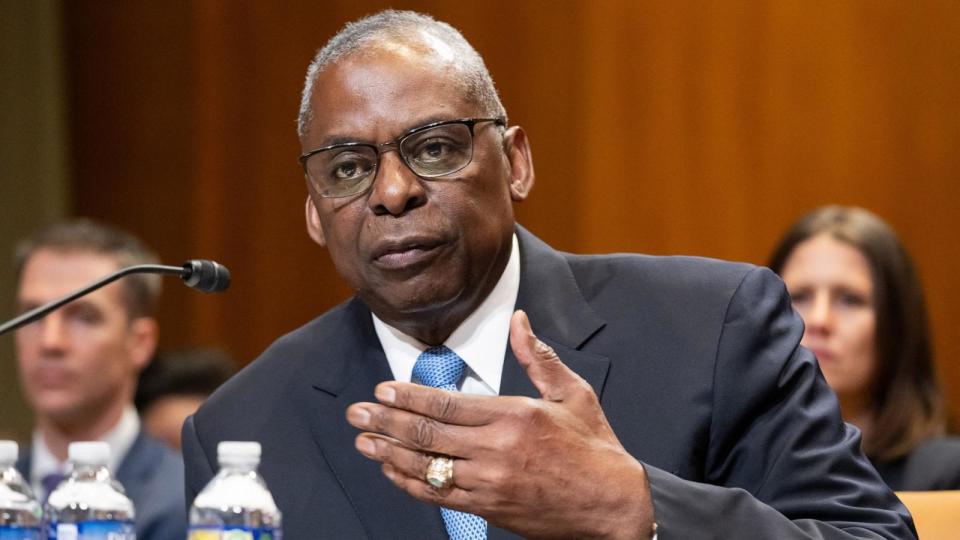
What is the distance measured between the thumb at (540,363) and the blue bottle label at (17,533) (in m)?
0.62

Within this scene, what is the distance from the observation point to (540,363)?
59.4 inches

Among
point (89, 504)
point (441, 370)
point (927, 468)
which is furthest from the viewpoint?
point (927, 468)

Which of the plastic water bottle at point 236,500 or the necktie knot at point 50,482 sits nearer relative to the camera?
the plastic water bottle at point 236,500

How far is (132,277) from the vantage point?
3.75m

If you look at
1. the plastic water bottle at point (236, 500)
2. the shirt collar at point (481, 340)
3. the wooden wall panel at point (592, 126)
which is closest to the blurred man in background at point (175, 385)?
the wooden wall panel at point (592, 126)

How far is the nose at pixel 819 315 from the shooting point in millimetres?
3361

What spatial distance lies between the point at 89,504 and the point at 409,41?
0.79 meters

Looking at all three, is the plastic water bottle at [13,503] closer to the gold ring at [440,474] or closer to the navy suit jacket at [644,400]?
the navy suit jacket at [644,400]

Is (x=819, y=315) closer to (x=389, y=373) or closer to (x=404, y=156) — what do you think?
(x=389, y=373)

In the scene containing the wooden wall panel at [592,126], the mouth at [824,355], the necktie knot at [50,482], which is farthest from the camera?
the wooden wall panel at [592,126]

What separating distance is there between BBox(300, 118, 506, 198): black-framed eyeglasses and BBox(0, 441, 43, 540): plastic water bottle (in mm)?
576

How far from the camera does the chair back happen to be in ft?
6.77

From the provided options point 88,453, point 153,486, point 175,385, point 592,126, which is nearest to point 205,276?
point 88,453

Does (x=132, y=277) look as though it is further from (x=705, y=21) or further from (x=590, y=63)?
(x=705, y=21)
